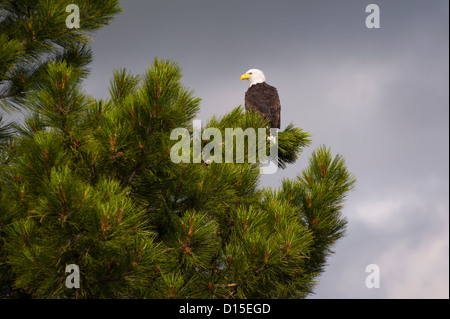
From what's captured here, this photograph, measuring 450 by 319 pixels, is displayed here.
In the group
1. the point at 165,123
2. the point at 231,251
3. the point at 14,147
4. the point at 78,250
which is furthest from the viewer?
the point at 14,147

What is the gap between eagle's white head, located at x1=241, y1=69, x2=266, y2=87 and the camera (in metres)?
10.4

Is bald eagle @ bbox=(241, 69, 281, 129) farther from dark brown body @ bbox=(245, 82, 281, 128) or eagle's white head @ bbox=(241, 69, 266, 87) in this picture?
eagle's white head @ bbox=(241, 69, 266, 87)

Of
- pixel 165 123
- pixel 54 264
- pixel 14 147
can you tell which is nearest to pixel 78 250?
pixel 54 264

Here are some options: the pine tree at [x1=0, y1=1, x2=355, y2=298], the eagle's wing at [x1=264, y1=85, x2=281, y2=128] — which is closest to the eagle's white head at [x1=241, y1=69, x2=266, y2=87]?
the eagle's wing at [x1=264, y1=85, x2=281, y2=128]

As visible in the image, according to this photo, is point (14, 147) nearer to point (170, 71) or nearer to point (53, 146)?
point (53, 146)

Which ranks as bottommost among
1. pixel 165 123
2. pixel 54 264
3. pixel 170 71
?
pixel 54 264

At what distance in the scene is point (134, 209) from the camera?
5113 millimetres

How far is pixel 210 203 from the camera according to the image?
555 cm

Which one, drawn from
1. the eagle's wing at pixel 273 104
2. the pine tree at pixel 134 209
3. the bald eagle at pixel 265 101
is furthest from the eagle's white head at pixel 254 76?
the pine tree at pixel 134 209

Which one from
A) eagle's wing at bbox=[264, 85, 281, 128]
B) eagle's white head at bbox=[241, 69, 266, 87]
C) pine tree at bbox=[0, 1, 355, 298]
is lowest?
pine tree at bbox=[0, 1, 355, 298]

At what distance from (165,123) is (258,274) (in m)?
1.78

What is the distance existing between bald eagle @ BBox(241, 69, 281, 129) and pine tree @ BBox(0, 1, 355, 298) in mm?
3047
